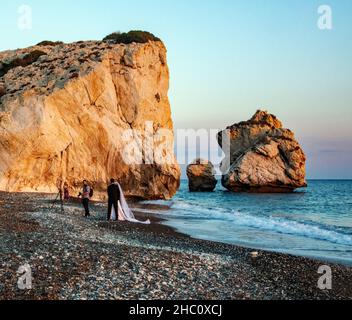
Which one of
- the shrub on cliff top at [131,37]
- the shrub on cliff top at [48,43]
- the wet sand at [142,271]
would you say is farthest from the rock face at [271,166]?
the wet sand at [142,271]

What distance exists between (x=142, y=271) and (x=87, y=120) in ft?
103

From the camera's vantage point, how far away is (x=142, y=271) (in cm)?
1106

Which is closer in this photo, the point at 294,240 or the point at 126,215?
the point at 294,240

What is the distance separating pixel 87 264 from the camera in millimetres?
11141

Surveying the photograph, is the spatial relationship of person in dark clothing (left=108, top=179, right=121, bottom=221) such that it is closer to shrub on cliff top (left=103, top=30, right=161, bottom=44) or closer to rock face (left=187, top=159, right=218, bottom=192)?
shrub on cliff top (left=103, top=30, right=161, bottom=44)

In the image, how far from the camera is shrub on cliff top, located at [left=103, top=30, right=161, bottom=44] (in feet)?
159

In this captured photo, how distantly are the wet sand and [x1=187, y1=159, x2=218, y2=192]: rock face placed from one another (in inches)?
3969

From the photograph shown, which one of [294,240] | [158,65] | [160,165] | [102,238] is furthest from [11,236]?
[158,65]

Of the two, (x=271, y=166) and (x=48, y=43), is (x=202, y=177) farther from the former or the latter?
(x=48, y=43)

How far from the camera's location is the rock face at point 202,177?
117m

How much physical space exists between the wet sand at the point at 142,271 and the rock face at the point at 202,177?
101m

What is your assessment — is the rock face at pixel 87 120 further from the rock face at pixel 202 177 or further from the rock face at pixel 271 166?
the rock face at pixel 202 177
